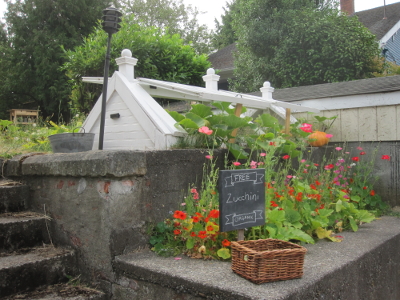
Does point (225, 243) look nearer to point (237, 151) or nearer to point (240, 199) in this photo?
point (240, 199)

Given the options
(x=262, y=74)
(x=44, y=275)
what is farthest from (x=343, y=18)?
(x=44, y=275)

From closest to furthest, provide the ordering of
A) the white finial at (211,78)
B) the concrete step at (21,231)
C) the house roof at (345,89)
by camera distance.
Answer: the concrete step at (21,231) → the house roof at (345,89) → the white finial at (211,78)

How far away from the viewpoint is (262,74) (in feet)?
44.8

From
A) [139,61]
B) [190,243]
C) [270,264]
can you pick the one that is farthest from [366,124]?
[139,61]

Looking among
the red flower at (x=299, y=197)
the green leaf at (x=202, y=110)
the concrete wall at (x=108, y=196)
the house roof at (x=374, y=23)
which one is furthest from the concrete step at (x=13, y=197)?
the house roof at (x=374, y=23)

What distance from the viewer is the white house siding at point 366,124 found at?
4.53 meters

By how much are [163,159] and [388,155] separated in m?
3.12

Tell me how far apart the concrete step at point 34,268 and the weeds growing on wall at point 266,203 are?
25.5 inches

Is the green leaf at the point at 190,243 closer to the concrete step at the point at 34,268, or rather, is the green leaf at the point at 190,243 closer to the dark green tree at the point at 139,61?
the concrete step at the point at 34,268

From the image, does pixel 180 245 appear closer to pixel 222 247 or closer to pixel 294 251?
pixel 222 247

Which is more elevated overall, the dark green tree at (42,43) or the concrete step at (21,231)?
the dark green tree at (42,43)

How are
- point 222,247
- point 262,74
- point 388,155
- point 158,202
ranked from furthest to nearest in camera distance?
point 262,74
point 388,155
point 158,202
point 222,247

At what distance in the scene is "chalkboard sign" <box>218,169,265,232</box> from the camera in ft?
7.32

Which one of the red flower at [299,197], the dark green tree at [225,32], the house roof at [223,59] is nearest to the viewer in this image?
the red flower at [299,197]
